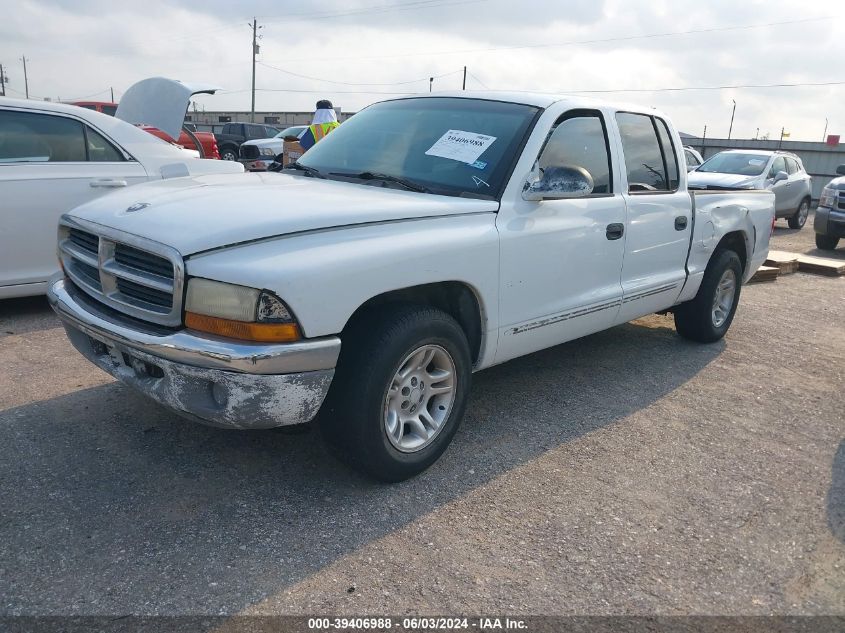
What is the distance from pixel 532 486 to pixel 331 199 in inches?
63.9

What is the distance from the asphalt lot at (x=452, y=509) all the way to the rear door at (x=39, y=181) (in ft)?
3.03

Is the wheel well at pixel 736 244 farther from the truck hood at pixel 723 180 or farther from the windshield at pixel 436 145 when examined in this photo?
the truck hood at pixel 723 180

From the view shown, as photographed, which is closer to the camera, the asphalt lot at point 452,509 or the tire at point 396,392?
the asphalt lot at point 452,509

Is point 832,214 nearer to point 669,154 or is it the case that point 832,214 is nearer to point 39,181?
point 669,154

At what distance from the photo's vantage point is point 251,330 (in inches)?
102

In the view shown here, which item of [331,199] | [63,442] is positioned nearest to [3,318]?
[63,442]

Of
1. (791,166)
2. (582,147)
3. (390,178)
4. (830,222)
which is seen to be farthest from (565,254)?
(791,166)

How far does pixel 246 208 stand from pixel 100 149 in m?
3.34

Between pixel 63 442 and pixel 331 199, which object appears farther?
pixel 63 442

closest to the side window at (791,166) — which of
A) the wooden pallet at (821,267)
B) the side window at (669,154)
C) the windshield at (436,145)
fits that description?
the wooden pallet at (821,267)

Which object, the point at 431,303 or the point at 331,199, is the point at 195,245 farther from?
the point at 431,303

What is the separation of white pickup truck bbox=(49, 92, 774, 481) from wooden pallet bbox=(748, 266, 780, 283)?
188 inches

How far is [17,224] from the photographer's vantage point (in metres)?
5.07

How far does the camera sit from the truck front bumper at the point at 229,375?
2584 mm
